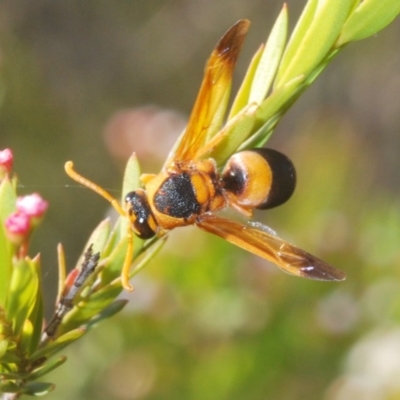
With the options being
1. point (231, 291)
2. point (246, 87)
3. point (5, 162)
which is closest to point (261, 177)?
point (246, 87)

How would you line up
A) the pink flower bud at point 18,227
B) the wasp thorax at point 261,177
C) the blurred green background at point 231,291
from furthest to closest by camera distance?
the blurred green background at point 231,291 < the wasp thorax at point 261,177 < the pink flower bud at point 18,227

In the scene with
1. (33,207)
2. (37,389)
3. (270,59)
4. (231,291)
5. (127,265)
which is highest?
(270,59)

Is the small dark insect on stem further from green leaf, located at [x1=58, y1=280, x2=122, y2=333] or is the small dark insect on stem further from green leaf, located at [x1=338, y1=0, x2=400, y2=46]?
green leaf, located at [x1=338, y1=0, x2=400, y2=46]

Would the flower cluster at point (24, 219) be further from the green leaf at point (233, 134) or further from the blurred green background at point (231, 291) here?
the blurred green background at point (231, 291)

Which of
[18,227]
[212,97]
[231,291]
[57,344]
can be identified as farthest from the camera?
[231,291]

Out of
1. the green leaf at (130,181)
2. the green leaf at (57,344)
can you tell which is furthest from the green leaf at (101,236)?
the green leaf at (57,344)

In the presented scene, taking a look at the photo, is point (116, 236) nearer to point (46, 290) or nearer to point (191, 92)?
point (46, 290)

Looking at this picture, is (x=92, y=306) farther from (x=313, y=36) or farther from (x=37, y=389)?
(x=313, y=36)

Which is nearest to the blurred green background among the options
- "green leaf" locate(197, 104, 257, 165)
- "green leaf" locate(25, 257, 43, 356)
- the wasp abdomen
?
the wasp abdomen
